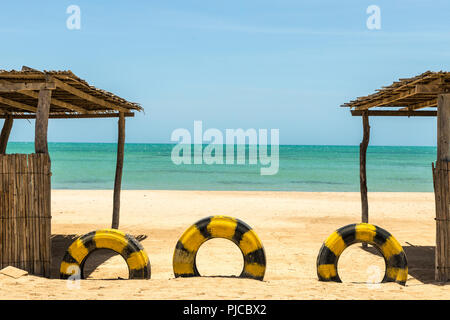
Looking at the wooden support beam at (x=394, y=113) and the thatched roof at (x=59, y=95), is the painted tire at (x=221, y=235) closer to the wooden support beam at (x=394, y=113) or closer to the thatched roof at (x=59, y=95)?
the thatched roof at (x=59, y=95)

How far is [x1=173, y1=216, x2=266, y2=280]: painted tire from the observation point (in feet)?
20.9

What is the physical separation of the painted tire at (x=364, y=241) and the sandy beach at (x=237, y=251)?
0.22 metres

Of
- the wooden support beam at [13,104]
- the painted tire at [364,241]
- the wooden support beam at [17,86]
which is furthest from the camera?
the wooden support beam at [13,104]

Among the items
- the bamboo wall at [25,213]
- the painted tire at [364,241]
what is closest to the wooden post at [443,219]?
the painted tire at [364,241]

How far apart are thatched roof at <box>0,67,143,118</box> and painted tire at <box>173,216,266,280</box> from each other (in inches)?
119

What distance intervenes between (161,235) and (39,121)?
17.0 feet

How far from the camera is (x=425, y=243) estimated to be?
10.8m

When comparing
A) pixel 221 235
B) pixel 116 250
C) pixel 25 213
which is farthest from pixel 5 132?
pixel 221 235

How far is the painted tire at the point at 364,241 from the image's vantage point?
6527 millimetres

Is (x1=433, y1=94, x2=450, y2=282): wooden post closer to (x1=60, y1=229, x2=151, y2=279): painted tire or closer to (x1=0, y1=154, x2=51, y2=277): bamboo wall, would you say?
(x1=60, y1=229, x2=151, y2=279): painted tire

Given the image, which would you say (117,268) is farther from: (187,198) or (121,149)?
(187,198)

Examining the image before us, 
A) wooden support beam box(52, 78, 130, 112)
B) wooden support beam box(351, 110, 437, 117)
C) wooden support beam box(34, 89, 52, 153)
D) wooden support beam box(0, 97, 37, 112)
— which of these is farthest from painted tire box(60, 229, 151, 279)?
wooden support beam box(351, 110, 437, 117)

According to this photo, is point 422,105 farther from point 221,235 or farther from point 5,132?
point 5,132
